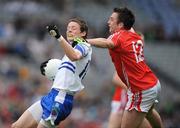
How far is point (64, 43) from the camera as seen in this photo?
12.5m

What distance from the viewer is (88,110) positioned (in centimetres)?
2222

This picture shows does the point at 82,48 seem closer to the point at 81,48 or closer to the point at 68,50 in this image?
the point at 81,48

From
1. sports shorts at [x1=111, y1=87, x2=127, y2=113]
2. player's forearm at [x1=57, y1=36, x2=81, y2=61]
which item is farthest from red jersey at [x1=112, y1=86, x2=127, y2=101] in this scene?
player's forearm at [x1=57, y1=36, x2=81, y2=61]

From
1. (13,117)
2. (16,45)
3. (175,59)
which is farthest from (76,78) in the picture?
(175,59)

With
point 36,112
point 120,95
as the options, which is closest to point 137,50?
point 36,112

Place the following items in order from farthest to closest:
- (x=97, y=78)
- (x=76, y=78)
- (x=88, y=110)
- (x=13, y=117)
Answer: (x=97, y=78)
(x=88, y=110)
(x=13, y=117)
(x=76, y=78)

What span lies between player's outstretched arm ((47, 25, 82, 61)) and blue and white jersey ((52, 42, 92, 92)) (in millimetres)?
378

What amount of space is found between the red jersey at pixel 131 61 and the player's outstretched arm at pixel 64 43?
0.81 meters

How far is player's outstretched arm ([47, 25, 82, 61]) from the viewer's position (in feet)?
41.2

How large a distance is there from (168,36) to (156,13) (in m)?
0.85

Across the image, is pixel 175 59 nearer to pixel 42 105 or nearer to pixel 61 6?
pixel 61 6

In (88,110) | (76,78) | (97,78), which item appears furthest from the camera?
(97,78)

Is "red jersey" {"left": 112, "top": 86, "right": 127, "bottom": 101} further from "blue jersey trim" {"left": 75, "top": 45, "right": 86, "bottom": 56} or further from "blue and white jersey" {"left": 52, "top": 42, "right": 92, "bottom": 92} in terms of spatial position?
"blue jersey trim" {"left": 75, "top": 45, "right": 86, "bottom": 56}

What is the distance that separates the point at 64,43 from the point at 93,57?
1154 centimetres
